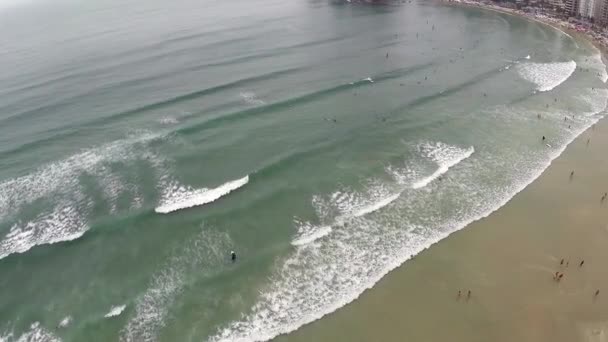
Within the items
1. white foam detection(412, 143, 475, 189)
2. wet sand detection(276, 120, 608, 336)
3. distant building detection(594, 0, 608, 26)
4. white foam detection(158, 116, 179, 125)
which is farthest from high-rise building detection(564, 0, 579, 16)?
white foam detection(158, 116, 179, 125)

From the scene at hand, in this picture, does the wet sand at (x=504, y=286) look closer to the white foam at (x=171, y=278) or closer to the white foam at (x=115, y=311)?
the white foam at (x=171, y=278)

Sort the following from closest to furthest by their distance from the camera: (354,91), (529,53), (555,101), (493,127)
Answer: (493,127)
(555,101)
(354,91)
(529,53)

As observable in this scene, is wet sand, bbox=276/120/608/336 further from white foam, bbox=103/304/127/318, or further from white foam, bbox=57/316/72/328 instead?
white foam, bbox=57/316/72/328

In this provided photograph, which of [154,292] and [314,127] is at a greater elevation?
[314,127]

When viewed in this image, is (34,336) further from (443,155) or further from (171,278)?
(443,155)

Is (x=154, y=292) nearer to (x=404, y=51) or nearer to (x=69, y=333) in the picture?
(x=69, y=333)

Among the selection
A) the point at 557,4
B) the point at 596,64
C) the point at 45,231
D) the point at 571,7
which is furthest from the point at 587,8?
the point at 45,231

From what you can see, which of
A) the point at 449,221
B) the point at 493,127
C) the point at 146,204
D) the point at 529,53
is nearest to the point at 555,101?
the point at 493,127
